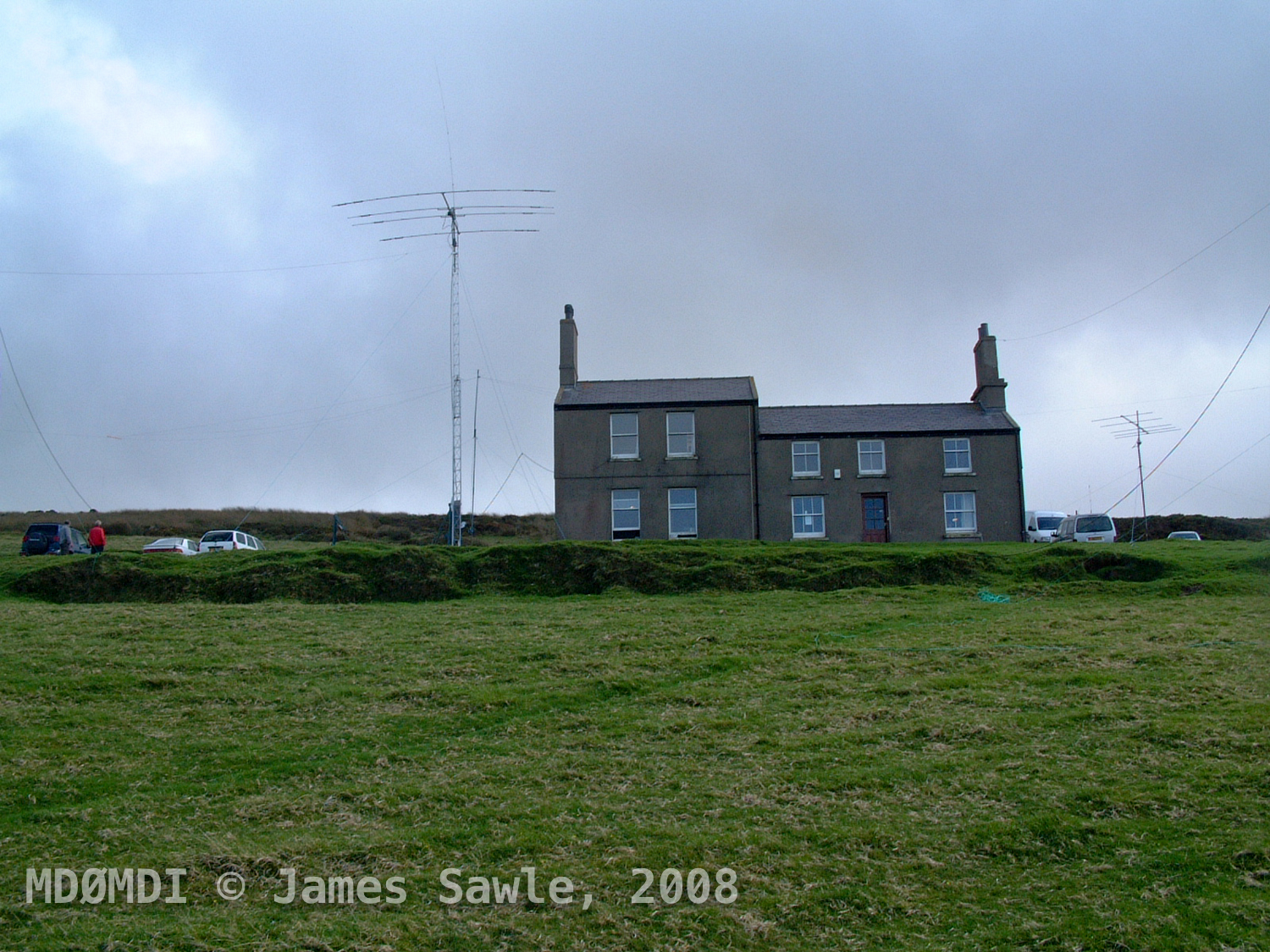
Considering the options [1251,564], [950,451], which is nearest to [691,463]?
[950,451]

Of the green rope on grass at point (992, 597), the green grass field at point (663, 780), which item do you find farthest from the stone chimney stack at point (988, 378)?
the green grass field at point (663, 780)

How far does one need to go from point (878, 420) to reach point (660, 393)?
965 centimetres

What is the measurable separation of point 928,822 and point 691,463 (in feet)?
108

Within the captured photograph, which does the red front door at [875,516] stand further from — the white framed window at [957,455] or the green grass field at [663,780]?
the green grass field at [663,780]

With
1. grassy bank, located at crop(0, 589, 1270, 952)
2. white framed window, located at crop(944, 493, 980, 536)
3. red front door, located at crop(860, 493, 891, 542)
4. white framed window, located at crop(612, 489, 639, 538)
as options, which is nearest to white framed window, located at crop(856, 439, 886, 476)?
red front door, located at crop(860, 493, 891, 542)

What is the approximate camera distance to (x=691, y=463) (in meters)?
42.5

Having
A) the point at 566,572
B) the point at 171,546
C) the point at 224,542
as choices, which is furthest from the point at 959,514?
the point at 171,546

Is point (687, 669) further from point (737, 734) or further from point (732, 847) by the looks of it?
point (732, 847)

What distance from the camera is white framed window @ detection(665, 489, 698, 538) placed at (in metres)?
42.1

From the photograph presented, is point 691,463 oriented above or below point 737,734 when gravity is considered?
above

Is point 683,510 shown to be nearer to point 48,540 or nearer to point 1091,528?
point 1091,528

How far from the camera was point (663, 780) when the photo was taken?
11.2 m

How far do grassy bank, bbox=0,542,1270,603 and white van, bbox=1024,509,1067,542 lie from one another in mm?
15240

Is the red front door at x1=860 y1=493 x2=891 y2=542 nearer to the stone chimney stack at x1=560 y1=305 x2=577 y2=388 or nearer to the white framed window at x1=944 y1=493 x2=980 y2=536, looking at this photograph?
the white framed window at x1=944 y1=493 x2=980 y2=536
